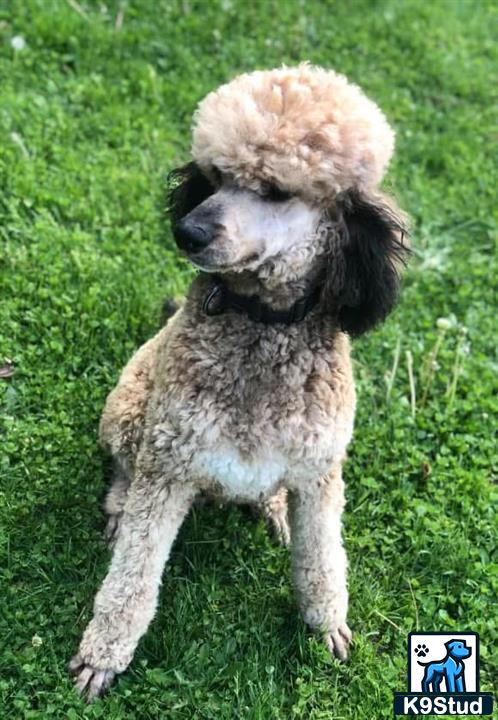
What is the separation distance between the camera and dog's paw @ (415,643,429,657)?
2.92 meters

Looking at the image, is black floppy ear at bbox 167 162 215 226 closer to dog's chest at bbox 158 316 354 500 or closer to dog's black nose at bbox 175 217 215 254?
dog's black nose at bbox 175 217 215 254

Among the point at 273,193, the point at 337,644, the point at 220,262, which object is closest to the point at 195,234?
the point at 220,262

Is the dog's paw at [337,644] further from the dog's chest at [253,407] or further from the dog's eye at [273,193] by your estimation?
the dog's eye at [273,193]

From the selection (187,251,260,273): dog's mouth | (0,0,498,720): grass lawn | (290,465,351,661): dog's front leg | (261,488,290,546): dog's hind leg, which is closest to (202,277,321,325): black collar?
(187,251,260,273): dog's mouth

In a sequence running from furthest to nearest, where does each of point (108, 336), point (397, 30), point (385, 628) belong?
point (397, 30), point (108, 336), point (385, 628)

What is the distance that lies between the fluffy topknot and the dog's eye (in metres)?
0.02

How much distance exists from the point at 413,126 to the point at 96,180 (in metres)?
2.09

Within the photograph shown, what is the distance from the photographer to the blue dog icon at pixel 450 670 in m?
2.84

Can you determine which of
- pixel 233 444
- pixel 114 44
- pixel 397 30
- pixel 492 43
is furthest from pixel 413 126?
pixel 233 444

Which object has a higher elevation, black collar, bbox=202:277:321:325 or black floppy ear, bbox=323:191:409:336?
black floppy ear, bbox=323:191:409:336

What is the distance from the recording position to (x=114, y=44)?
498cm

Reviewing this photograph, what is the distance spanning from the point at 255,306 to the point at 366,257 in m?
0.34

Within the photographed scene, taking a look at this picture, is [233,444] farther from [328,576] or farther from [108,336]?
[108,336]

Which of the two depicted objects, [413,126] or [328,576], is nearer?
[328,576]
